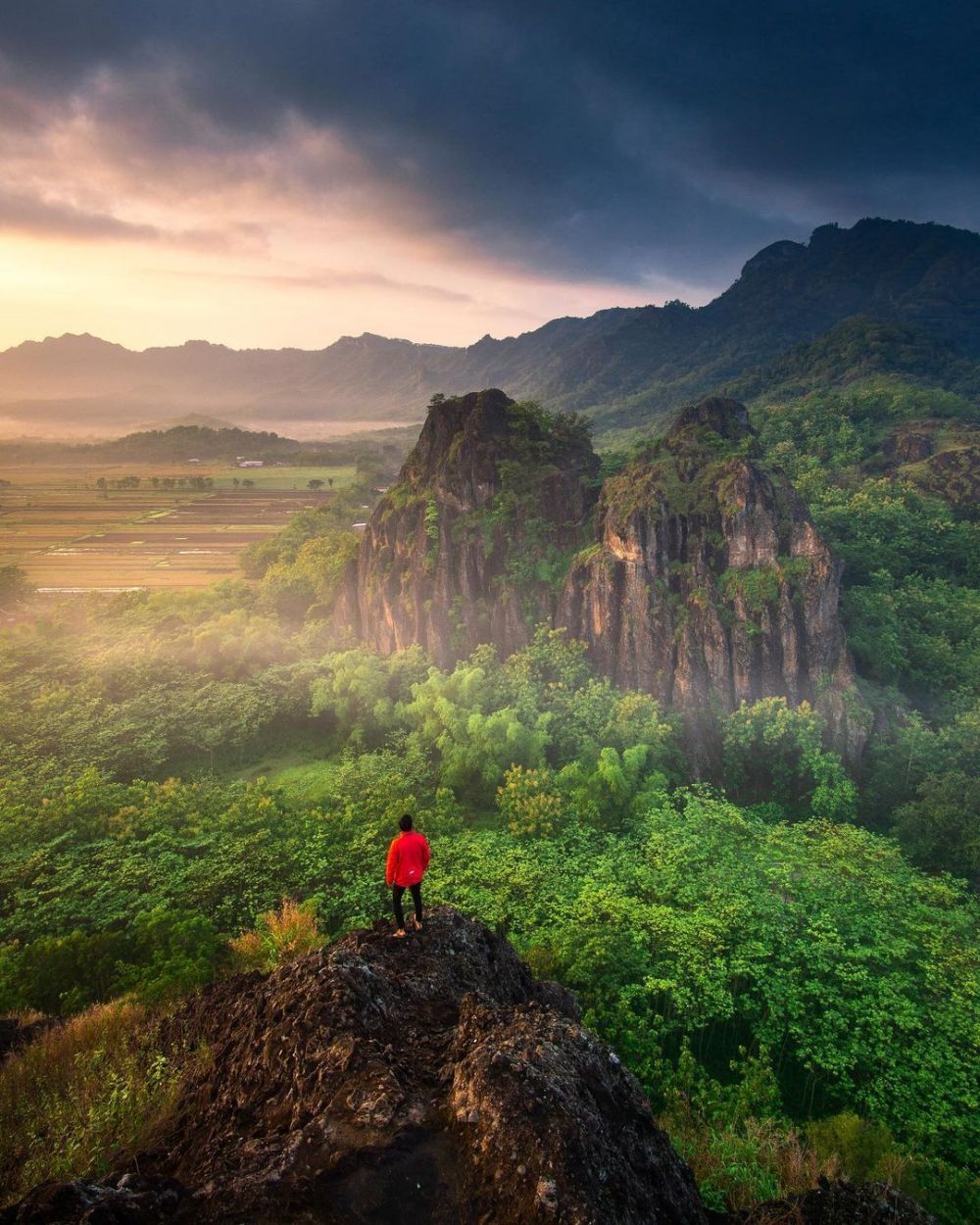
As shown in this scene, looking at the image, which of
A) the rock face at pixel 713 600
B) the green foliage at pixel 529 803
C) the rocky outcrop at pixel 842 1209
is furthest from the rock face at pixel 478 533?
the rocky outcrop at pixel 842 1209

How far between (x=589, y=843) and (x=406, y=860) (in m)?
19.6

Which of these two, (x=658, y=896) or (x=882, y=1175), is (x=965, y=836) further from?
(x=882, y=1175)

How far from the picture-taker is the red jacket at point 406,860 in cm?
1250

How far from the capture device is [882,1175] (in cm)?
1553

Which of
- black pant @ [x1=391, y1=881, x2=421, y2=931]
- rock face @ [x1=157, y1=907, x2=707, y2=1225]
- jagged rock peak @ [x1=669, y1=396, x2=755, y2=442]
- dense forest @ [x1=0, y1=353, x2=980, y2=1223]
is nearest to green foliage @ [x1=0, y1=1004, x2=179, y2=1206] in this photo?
dense forest @ [x1=0, y1=353, x2=980, y2=1223]

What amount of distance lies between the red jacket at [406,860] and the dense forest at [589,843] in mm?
6198

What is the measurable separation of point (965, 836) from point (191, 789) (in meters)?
38.3

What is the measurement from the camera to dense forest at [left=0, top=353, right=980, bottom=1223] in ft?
65.6

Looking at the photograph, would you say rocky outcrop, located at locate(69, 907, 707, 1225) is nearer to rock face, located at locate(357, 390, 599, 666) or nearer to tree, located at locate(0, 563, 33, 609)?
rock face, located at locate(357, 390, 599, 666)

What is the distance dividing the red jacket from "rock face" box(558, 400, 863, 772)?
29.4 metres

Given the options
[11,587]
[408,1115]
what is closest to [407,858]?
[408,1115]

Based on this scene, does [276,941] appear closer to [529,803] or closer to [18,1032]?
[18,1032]

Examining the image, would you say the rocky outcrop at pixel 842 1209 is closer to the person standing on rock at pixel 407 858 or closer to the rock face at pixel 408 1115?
the rock face at pixel 408 1115

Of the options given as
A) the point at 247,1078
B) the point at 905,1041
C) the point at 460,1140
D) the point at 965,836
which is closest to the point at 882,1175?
the point at 905,1041
